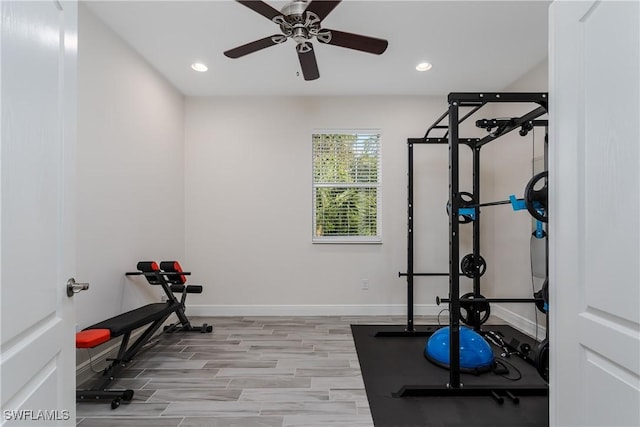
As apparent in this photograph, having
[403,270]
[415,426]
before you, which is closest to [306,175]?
[403,270]

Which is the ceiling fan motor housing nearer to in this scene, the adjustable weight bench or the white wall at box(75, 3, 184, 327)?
the white wall at box(75, 3, 184, 327)

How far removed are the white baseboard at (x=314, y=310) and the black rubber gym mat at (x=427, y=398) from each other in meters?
0.87

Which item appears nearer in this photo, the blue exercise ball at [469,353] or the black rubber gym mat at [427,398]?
the black rubber gym mat at [427,398]

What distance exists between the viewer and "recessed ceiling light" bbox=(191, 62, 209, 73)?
11.1 feet

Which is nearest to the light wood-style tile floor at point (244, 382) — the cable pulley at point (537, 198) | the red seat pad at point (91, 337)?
the red seat pad at point (91, 337)

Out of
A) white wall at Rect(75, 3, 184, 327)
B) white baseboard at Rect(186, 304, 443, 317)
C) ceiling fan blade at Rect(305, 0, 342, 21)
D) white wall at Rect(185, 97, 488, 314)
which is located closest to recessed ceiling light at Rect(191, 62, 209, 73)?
white wall at Rect(75, 3, 184, 327)

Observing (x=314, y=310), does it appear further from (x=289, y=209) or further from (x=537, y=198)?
(x=537, y=198)

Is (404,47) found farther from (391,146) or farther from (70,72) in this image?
(70,72)

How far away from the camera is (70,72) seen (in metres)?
1.20

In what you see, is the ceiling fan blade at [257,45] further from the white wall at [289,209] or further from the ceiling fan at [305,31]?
the white wall at [289,209]

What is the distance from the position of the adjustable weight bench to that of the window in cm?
178

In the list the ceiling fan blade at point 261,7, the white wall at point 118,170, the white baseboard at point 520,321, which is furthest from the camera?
the white baseboard at point 520,321

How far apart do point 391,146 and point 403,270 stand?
1.59m

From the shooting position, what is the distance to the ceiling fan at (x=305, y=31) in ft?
6.51
